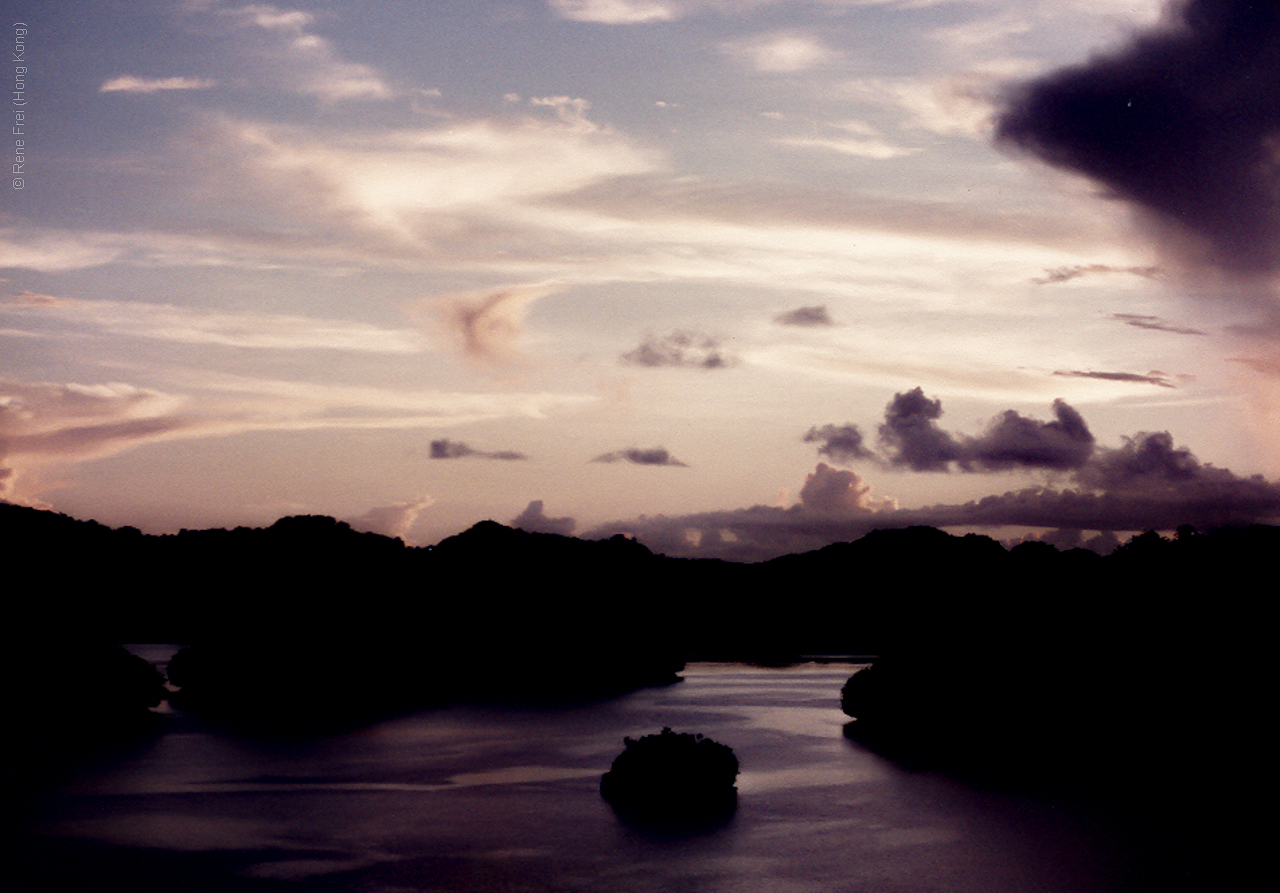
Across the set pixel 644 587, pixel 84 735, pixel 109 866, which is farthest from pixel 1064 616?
pixel 644 587

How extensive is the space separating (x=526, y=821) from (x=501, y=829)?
5.52ft

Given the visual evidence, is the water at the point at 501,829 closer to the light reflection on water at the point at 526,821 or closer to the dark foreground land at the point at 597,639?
the light reflection on water at the point at 526,821

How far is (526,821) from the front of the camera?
155 ft

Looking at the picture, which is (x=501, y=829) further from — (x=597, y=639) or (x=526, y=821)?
(x=597, y=639)

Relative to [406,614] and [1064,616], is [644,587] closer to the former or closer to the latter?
[406,614]

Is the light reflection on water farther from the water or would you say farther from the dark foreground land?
the dark foreground land

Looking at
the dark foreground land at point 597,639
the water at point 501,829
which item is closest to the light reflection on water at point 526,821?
the water at point 501,829

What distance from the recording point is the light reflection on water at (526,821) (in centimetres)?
3834

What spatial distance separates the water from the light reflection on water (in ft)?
0.45

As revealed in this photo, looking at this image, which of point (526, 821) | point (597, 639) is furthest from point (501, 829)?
point (597, 639)

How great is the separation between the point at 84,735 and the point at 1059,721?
192ft

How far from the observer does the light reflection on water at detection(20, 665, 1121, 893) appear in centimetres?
3834

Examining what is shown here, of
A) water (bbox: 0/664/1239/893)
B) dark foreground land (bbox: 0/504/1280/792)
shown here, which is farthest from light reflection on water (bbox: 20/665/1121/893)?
dark foreground land (bbox: 0/504/1280/792)

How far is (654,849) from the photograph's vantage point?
40.9 meters
